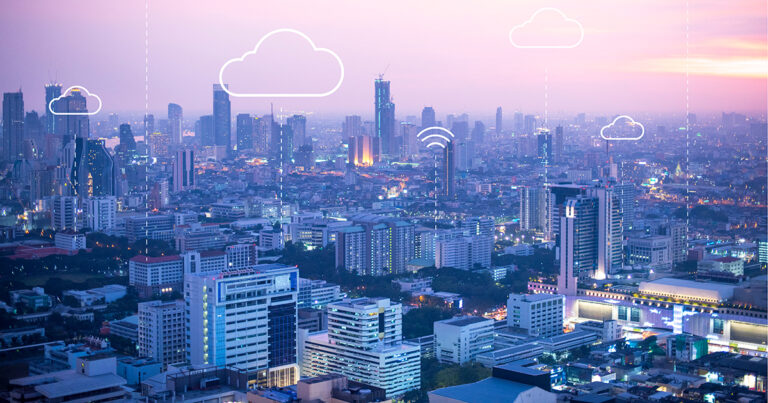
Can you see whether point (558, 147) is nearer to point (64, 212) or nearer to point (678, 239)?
point (678, 239)

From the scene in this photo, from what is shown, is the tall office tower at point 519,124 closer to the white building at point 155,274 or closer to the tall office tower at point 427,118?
the tall office tower at point 427,118

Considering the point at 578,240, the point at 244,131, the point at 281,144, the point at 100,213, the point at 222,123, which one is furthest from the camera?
the point at 281,144

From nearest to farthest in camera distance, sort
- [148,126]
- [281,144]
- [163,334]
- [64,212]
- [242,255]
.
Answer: [163,334] → [242,255] → [64,212] → [148,126] → [281,144]

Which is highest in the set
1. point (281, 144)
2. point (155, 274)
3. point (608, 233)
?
point (281, 144)

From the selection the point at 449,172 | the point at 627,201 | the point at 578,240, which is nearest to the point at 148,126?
the point at 449,172

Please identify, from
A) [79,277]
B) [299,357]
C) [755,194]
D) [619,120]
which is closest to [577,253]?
[755,194]

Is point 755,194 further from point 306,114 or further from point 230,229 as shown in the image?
point 306,114
